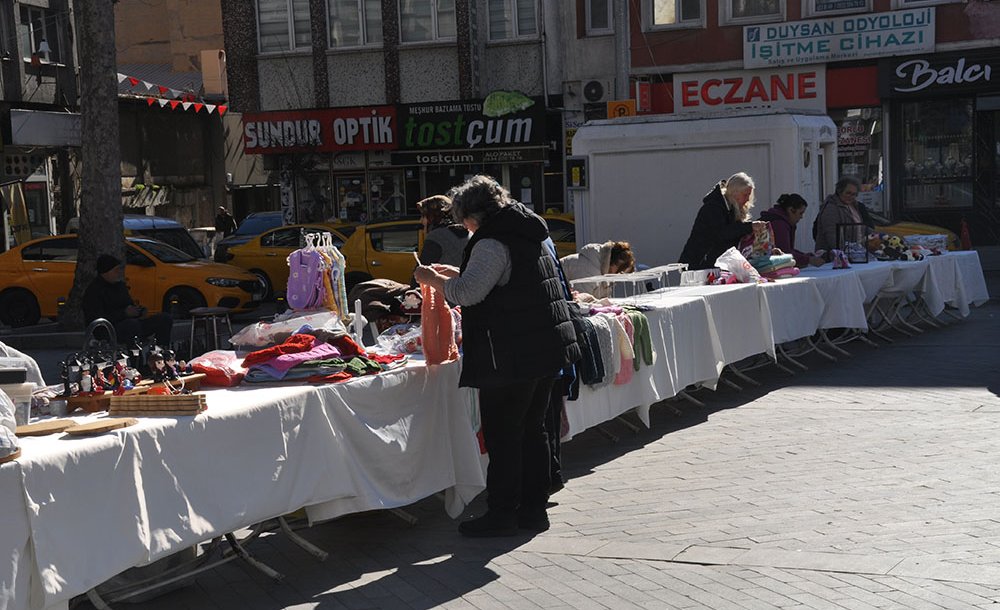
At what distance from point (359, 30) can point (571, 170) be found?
59.8 ft

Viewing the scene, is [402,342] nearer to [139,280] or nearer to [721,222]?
[721,222]

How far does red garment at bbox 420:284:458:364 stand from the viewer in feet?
24.5

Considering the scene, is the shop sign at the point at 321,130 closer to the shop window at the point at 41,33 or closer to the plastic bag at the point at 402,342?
the shop window at the point at 41,33

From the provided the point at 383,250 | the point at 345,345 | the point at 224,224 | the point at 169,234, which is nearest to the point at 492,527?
the point at 345,345

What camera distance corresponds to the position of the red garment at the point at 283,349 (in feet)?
22.8

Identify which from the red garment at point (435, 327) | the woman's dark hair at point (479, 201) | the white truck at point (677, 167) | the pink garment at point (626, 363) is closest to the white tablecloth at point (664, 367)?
the pink garment at point (626, 363)

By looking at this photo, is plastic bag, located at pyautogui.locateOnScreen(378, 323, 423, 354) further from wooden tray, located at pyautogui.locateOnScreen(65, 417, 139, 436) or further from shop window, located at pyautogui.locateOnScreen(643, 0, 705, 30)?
shop window, located at pyautogui.locateOnScreen(643, 0, 705, 30)

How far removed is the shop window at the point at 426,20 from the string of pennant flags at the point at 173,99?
28.1ft

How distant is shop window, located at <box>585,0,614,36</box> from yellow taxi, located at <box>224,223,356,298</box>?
32.6 feet

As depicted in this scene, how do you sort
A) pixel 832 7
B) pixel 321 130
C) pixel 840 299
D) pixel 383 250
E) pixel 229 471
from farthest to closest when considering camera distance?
pixel 321 130, pixel 832 7, pixel 383 250, pixel 840 299, pixel 229 471

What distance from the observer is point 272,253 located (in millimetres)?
23750

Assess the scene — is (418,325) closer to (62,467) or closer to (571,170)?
(62,467)

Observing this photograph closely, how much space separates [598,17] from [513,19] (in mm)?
2495

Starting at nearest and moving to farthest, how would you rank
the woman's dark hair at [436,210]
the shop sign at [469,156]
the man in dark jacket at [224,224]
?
the woman's dark hair at [436,210], the shop sign at [469,156], the man in dark jacket at [224,224]
